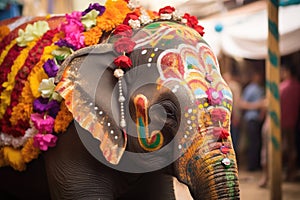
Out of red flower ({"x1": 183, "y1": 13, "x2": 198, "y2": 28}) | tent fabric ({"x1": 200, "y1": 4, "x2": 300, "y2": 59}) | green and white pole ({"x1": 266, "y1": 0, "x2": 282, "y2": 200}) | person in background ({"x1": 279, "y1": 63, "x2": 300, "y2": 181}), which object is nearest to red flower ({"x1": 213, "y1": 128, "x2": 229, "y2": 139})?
red flower ({"x1": 183, "y1": 13, "x2": 198, "y2": 28})

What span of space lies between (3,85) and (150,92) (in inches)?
33.0

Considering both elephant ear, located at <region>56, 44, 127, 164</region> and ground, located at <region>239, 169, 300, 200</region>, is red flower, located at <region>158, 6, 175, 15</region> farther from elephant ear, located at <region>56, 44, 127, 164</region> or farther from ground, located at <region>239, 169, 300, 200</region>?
ground, located at <region>239, 169, 300, 200</region>

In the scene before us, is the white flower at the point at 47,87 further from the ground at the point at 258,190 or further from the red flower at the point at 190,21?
the ground at the point at 258,190

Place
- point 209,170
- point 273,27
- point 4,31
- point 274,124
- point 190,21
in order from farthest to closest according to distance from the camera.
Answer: point 274,124 → point 273,27 → point 4,31 → point 190,21 → point 209,170

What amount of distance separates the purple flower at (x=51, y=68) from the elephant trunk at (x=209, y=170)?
2.22 ft

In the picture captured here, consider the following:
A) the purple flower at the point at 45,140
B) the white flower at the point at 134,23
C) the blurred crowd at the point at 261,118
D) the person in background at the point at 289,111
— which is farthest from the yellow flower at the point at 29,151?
the person in background at the point at 289,111

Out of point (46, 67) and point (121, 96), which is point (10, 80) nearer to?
point (46, 67)

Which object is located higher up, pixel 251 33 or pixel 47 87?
pixel 47 87

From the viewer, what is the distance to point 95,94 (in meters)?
2.41

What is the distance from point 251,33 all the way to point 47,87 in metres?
5.05

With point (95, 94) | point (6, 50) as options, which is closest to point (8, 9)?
point (6, 50)

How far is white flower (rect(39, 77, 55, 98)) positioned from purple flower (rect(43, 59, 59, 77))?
3cm

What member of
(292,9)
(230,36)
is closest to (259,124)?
(230,36)

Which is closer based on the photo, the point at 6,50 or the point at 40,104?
the point at 40,104
